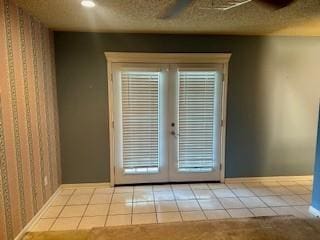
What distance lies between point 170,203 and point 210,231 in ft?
2.94

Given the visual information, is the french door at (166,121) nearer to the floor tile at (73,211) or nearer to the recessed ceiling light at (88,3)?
the floor tile at (73,211)

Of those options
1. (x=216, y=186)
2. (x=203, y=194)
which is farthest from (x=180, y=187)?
(x=216, y=186)

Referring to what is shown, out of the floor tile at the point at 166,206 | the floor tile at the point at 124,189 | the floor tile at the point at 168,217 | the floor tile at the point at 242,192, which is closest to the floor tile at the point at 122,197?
the floor tile at the point at 124,189

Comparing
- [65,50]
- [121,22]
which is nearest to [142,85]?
[121,22]

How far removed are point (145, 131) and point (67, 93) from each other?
1375 mm

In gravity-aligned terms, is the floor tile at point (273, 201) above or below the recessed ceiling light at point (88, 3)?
below

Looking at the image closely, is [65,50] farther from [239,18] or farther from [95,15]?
[239,18]

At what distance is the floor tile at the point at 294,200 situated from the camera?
3.58 meters

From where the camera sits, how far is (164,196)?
381 cm

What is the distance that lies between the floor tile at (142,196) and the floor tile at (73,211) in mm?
744

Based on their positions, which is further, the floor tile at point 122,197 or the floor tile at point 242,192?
the floor tile at point 242,192

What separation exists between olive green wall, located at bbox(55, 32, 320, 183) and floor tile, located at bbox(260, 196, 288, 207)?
693 mm

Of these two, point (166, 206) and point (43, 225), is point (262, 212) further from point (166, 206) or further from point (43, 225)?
point (43, 225)

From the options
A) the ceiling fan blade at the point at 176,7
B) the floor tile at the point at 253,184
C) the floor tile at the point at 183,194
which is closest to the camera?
the ceiling fan blade at the point at 176,7
